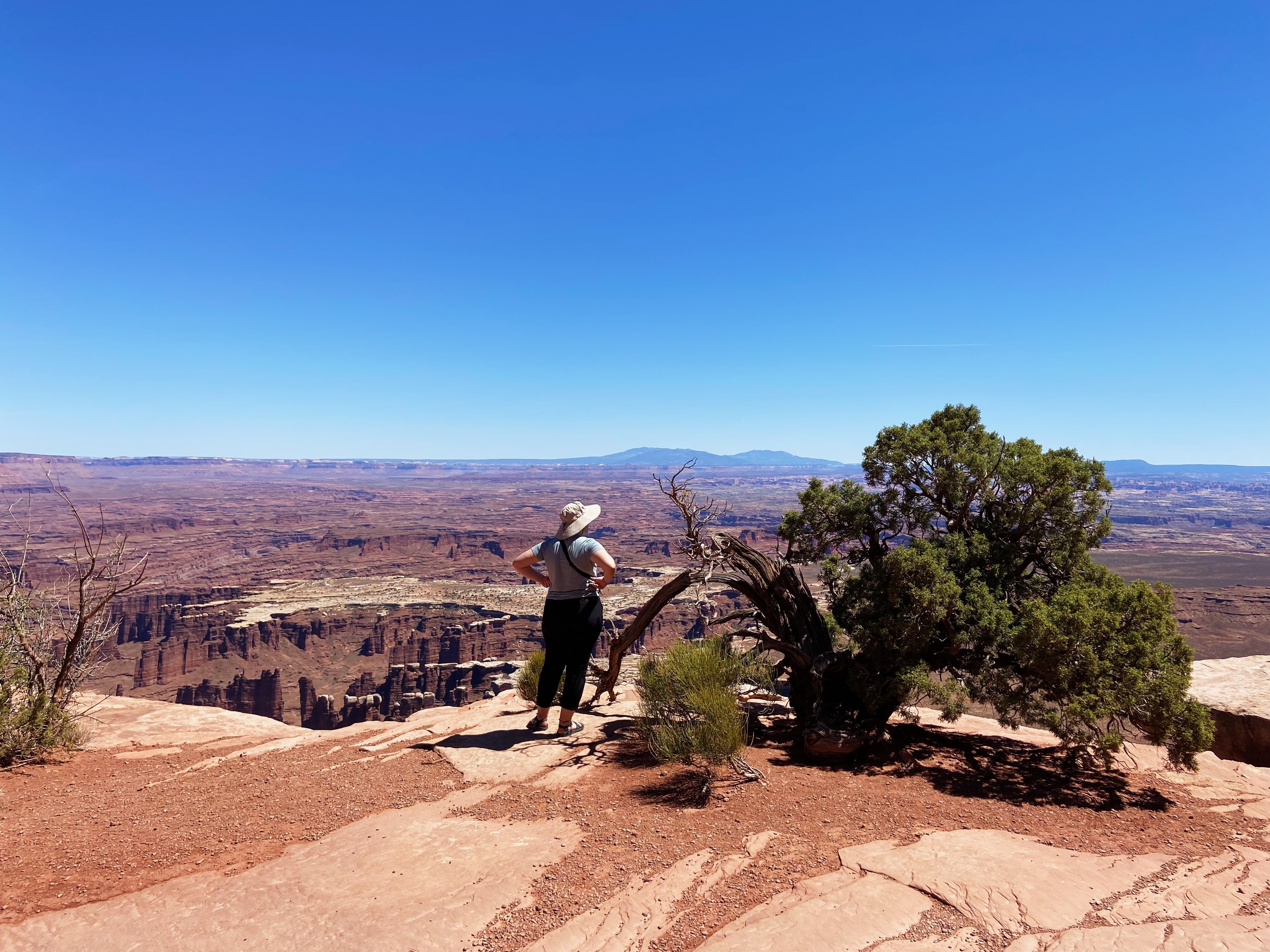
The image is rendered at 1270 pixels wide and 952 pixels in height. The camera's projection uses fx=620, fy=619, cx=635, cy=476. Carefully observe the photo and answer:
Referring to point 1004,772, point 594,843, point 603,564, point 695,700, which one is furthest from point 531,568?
point 1004,772


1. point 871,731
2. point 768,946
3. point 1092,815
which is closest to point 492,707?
point 871,731

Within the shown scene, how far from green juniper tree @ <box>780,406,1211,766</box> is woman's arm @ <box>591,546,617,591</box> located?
10.3ft

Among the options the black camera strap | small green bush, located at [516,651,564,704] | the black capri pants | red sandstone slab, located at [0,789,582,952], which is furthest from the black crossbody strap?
small green bush, located at [516,651,564,704]

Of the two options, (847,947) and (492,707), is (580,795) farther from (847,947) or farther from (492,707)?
(492,707)

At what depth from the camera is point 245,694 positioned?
50.2 meters

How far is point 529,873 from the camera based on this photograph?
171 inches

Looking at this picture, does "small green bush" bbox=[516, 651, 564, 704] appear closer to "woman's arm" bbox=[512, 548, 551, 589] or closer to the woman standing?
the woman standing

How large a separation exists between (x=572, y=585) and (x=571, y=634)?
1.89 feet

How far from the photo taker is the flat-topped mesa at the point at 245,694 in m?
49.6

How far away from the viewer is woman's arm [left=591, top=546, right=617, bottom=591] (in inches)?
262

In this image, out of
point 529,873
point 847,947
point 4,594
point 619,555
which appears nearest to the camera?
point 847,947

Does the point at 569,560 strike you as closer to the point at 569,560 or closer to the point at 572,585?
the point at 569,560

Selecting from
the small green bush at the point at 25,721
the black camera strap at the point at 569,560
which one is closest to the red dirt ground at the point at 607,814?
the small green bush at the point at 25,721

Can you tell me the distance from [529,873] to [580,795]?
4.69 feet
